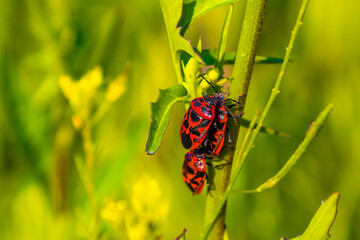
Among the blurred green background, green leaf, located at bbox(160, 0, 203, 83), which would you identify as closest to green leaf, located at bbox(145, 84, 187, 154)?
green leaf, located at bbox(160, 0, 203, 83)

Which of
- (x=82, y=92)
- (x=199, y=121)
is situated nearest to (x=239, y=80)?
(x=199, y=121)

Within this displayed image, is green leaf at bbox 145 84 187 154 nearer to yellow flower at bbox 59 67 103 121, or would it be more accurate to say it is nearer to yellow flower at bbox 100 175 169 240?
yellow flower at bbox 100 175 169 240

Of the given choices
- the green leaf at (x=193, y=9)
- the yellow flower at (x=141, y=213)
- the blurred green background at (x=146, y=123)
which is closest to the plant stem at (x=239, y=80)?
the green leaf at (x=193, y=9)

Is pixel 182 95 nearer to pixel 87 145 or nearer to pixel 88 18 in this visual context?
pixel 87 145

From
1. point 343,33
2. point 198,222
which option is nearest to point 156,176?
point 198,222

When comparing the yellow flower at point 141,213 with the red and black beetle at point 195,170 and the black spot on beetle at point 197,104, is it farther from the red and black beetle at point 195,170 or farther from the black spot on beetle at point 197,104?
the black spot on beetle at point 197,104
